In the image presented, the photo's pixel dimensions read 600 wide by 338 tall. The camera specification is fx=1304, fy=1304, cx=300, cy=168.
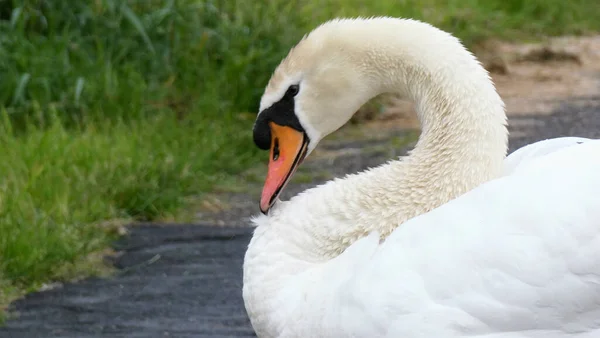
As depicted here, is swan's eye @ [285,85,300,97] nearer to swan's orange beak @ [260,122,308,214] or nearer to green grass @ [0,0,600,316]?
swan's orange beak @ [260,122,308,214]

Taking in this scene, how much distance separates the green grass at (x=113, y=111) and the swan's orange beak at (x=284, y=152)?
4.37 ft

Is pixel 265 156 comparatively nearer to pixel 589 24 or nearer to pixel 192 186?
pixel 192 186

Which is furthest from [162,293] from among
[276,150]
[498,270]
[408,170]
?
[498,270]

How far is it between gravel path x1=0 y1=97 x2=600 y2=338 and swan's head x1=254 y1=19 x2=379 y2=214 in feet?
2.86

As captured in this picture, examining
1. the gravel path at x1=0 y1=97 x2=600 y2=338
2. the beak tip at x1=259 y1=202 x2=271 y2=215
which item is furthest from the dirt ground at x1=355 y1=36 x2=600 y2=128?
the beak tip at x1=259 y1=202 x2=271 y2=215

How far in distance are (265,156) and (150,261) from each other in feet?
5.06

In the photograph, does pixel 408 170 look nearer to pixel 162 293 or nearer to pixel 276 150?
pixel 276 150

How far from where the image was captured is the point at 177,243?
5703mm

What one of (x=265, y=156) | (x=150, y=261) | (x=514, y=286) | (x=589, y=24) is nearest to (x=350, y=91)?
(x=514, y=286)

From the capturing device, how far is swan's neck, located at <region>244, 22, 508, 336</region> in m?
3.91

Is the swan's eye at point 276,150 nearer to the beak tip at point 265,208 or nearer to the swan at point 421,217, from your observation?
the swan at point 421,217

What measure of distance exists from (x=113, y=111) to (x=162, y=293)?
1.91 m

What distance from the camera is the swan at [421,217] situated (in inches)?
133

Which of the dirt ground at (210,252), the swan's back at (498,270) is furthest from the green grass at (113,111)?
the swan's back at (498,270)
